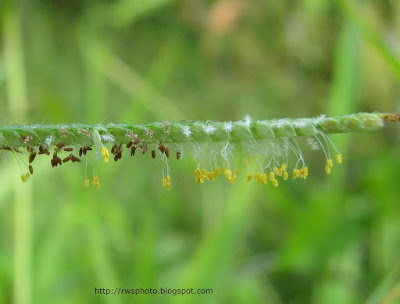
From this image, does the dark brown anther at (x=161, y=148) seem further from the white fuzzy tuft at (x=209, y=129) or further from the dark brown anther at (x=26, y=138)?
the dark brown anther at (x=26, y=138)

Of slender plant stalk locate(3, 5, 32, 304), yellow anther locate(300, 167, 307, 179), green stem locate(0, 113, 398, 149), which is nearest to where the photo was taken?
green stem locate(0, 113, 398, 149)

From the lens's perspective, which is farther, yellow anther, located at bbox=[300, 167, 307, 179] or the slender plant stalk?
the slender plant stalk

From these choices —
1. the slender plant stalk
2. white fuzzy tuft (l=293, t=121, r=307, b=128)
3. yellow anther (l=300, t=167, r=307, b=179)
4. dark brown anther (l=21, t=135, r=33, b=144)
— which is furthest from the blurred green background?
dark brown anther (l=21, t=135, r=33, b=144)

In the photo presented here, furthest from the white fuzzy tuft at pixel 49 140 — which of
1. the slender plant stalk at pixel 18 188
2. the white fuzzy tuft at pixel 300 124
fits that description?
the slender plant stalk at pixel 18 188

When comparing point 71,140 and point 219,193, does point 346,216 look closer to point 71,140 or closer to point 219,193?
point 219,193

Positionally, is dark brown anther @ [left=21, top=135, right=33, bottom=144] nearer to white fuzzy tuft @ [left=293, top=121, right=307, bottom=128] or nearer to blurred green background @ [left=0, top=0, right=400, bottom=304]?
white fuzzy tuft @ [left=293, top=121, right=307, bottom=128]

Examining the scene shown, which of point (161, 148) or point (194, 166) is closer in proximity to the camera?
point (161, 148)

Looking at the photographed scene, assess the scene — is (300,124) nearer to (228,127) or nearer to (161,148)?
(228,127)

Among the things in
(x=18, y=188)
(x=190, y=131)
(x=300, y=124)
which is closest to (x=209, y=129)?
(x=190, y=131)
